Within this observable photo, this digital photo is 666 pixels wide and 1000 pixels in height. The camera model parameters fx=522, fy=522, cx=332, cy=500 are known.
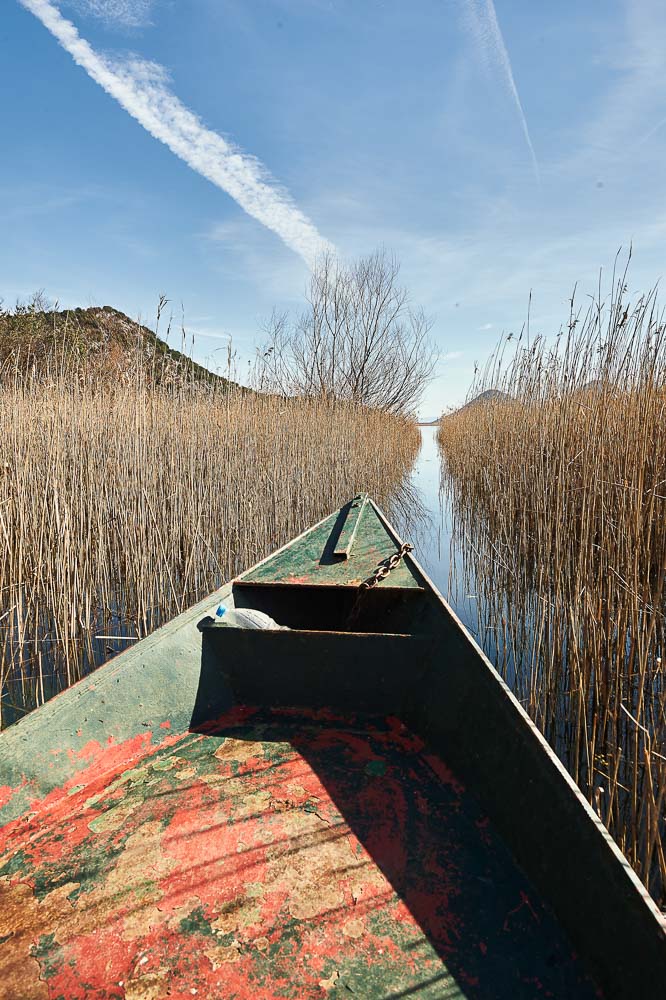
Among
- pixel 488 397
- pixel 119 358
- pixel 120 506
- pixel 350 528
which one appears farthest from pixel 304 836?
pixel 488 397

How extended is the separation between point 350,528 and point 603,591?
53.6 inches

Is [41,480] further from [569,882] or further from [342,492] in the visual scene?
[342,492]

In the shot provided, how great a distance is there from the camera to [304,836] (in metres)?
1.33

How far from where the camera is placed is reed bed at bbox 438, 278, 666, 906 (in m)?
1.63

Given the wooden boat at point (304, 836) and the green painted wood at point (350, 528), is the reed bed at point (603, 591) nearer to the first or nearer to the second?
the wooden boat at point (304, 836)

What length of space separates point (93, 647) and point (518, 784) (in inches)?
115

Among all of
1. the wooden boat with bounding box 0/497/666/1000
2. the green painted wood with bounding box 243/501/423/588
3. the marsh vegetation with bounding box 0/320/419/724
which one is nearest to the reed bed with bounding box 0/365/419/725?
the marsh vegetation with bounding box 0/320/419/724

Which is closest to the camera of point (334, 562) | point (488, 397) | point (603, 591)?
point (603, 591)

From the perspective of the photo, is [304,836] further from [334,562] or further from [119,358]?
[119,358]

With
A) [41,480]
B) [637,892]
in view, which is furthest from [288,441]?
[637,892]

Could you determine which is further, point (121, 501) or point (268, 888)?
point (121, 501)

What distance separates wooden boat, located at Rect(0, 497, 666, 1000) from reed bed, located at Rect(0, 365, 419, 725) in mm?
1279

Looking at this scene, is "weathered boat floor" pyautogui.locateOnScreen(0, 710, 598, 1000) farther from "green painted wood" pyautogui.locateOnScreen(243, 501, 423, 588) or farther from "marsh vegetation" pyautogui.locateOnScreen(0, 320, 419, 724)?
"marsh vegetation" pyautogui.locateOnScreen(0, 320, 419, 724)

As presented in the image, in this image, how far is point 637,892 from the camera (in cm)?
84
